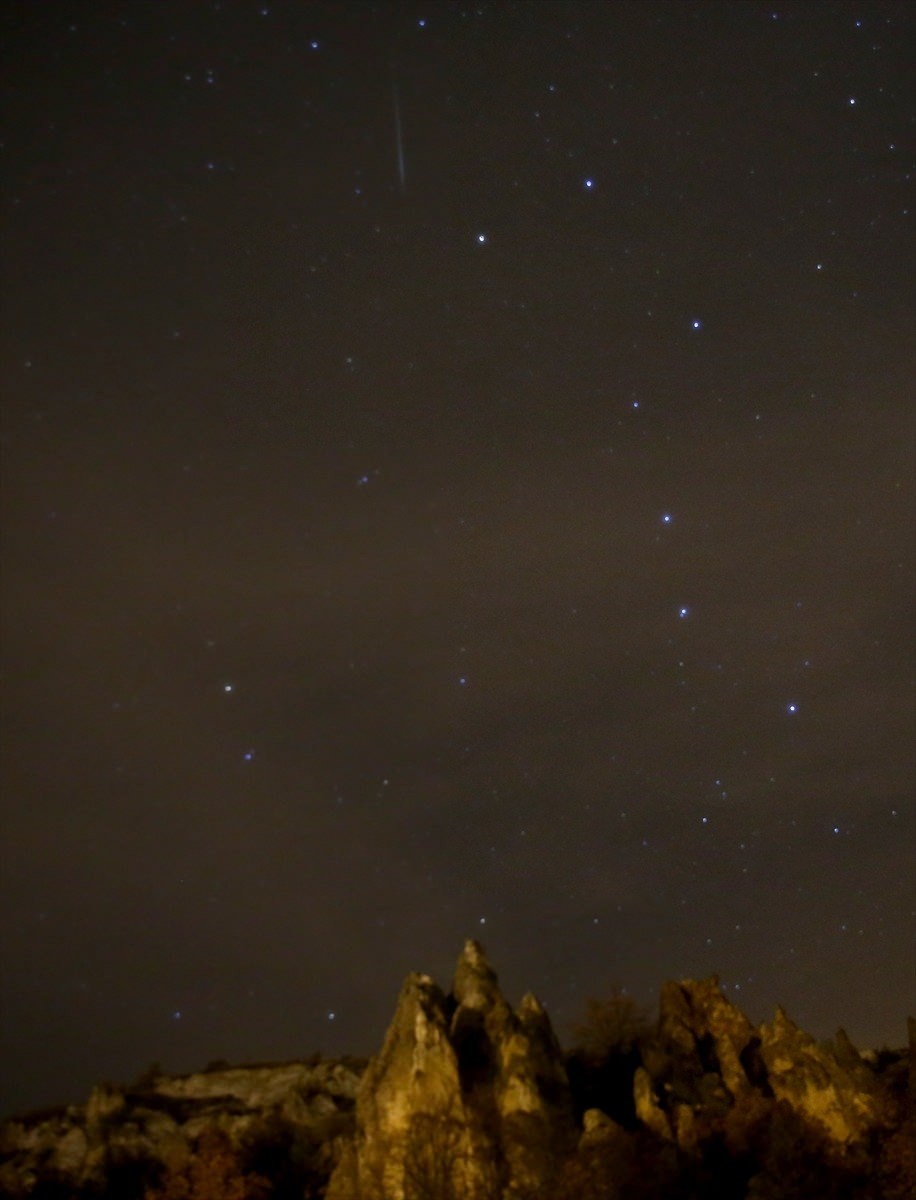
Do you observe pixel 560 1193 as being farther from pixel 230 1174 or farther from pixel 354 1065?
pixel 354 1065

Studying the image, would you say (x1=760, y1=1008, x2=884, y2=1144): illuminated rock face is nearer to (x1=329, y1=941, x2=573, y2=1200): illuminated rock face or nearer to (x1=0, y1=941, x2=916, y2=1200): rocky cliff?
(x1=0, y1=941, x2=916, y2=1200): rocky cliff

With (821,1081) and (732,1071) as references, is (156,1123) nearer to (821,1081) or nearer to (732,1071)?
(732,1071)

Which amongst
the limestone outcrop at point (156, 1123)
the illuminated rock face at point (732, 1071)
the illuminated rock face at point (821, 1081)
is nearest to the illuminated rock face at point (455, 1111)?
the illuminated rock face at point (732, 1071)

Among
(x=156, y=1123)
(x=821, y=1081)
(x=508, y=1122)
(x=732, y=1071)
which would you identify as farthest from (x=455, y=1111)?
(x=156, y=1123)

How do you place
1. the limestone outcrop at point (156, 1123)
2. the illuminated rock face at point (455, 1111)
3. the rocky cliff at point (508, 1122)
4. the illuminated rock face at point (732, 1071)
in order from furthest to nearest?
the limestone outcrop at point (156, 1123) < the illuminated rock face at point (732, 1071) < the rocky cliff at point (508, 1122) < the illuminated rock face at point (455, 1111)

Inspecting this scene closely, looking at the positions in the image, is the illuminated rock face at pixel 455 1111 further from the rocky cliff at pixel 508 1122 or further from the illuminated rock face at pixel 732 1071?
the illuminated rock face at pixel 732 1071

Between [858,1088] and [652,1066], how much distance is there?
8931 mm

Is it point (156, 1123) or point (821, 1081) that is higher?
point (156, 1123)

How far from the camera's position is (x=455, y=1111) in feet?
129

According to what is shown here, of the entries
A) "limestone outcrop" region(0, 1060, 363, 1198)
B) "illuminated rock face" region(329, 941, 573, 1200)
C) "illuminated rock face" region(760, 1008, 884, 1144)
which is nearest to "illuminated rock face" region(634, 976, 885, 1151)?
"illuminated rock face" region(760, 1008, 884, 1144)

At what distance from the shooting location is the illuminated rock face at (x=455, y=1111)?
3806 cm

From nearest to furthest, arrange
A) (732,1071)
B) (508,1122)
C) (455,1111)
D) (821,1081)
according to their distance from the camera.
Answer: (508,1122)
(455,1111)
(821,1081)
(732,1071)

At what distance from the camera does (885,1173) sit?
40219mm


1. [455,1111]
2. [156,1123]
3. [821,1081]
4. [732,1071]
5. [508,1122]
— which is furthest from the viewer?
[156,1123]
